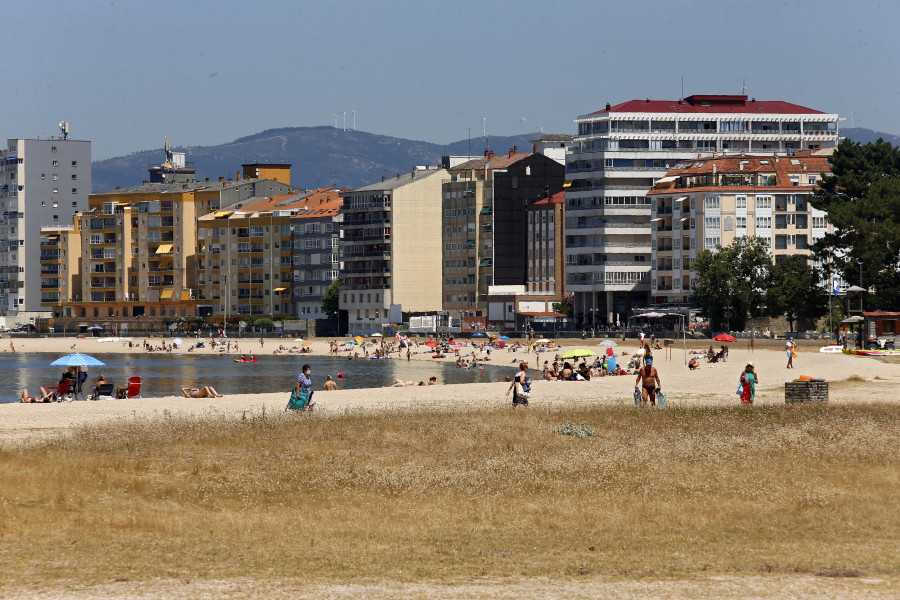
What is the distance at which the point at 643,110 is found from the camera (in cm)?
14612

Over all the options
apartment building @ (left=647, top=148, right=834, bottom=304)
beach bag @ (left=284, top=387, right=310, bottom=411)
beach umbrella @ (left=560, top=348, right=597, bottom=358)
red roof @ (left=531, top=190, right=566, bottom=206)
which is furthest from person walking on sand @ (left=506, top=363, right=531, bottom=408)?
red roof @ (left=531, top=190, right=566, bottom=206)

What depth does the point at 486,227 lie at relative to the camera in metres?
157

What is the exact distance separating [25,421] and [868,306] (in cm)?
7376

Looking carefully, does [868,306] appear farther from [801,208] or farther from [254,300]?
[254,300]

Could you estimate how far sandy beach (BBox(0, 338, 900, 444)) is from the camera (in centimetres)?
3904

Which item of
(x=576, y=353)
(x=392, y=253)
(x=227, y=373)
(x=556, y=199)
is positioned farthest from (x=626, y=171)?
(x=576, y=353)

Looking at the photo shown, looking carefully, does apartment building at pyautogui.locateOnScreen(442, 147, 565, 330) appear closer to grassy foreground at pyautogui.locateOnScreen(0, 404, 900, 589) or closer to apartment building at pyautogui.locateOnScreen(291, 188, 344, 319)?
apartment building at pyautogui.locateOnScreen(291, 188, 344, 319)

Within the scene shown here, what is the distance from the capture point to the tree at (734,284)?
111 meters

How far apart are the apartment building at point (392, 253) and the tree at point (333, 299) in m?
2.27


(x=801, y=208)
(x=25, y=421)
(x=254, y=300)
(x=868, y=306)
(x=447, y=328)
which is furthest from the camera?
(x=254, y=300)

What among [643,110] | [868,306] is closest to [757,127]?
[643,110]

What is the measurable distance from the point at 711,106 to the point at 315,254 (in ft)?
174

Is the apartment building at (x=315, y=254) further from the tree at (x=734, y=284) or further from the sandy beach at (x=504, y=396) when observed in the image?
the sandy beach at (x=504, y=396)

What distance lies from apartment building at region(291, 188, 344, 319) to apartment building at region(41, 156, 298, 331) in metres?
14.7
